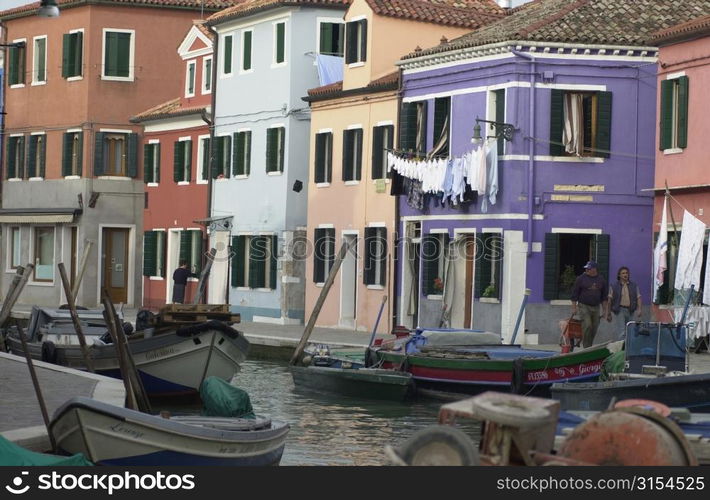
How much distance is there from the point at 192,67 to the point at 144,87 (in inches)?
166

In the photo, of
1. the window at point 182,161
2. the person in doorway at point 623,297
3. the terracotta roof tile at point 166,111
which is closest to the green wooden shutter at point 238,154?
the terracotta roof tile at point 166,111

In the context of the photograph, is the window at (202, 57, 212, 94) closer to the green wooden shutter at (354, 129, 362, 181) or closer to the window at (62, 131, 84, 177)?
the window at (62, 131, 84, 177)

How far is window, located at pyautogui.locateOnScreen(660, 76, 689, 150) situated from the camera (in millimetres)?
32656

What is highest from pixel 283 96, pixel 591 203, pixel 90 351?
pixel 283 96

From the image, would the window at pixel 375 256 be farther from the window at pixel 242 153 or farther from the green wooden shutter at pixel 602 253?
the window at pixel 242 153

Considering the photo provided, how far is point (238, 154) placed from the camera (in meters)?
47.7

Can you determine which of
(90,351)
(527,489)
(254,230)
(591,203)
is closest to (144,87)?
(254,230)

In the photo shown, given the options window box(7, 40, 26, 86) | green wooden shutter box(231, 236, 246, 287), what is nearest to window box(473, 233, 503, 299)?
green wooden shutter box(231, 236, 246, 287)

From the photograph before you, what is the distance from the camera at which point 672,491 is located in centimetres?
1065

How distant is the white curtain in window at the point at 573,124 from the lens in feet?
118

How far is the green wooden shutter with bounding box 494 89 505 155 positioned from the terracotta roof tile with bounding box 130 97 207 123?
48.7 ft

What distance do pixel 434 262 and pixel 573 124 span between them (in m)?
4.62

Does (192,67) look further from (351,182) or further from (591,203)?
(591,203)

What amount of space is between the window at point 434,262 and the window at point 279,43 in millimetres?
8725
